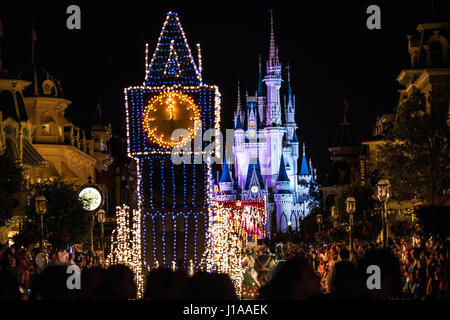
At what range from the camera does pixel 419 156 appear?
1315 inches

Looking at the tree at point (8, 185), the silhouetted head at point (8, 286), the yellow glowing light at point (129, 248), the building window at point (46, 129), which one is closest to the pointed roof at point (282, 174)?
the building window at point (46, 129)

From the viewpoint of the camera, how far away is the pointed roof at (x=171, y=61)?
23.0m

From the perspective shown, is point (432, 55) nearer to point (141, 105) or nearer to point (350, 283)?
point (141, 105)

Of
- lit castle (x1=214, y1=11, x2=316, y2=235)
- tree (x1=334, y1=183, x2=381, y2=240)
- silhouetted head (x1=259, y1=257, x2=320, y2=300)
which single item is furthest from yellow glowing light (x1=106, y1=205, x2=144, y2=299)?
lit castle (x1=214, y1=11, x2=316, y2=235)

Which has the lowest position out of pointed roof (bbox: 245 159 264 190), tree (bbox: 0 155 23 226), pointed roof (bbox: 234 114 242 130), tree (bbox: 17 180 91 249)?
pointed roof (bbox: 245 159 264 190)

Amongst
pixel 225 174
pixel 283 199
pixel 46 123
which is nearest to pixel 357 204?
pixel 46 123

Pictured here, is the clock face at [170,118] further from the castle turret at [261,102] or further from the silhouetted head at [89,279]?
the castle turret at [261,102]

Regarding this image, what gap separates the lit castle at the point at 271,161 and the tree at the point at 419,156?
11951 cm

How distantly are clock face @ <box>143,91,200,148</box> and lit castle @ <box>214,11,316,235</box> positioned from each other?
429 feet

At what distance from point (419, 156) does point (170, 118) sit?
1353 cm

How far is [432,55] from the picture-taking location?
47.3m

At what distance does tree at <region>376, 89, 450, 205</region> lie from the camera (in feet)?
109

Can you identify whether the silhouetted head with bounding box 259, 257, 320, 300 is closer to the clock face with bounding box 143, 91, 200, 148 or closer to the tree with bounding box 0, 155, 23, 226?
the clock face with bounding box 143, 91, 200, 148
